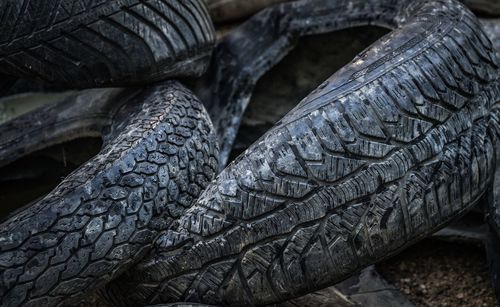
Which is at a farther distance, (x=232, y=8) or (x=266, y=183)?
(x=232, y=8)

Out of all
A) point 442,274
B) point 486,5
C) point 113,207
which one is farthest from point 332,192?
point 486,5

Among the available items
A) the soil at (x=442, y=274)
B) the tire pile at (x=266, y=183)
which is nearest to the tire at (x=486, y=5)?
the tire pile at (x=266, y=183)

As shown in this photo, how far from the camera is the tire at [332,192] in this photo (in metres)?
1.60

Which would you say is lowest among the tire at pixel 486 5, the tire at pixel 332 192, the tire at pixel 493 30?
the tire at pixel 332 192

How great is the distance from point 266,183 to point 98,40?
26.2 inches

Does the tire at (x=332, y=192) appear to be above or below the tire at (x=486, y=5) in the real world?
below

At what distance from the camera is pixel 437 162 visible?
167 centimetres

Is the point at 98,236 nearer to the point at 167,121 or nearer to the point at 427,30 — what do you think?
the point at 167,121

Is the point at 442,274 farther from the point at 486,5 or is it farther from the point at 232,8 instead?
the point at 232,8

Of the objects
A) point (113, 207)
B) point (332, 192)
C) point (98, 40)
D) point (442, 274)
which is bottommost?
point (442, 274)

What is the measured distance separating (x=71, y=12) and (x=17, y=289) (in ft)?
2.49

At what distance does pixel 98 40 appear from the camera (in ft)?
6.46

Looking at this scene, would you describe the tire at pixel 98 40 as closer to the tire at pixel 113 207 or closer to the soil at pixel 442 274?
the tire at pixel 113 207

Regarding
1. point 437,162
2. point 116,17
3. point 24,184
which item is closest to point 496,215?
point 437,162
